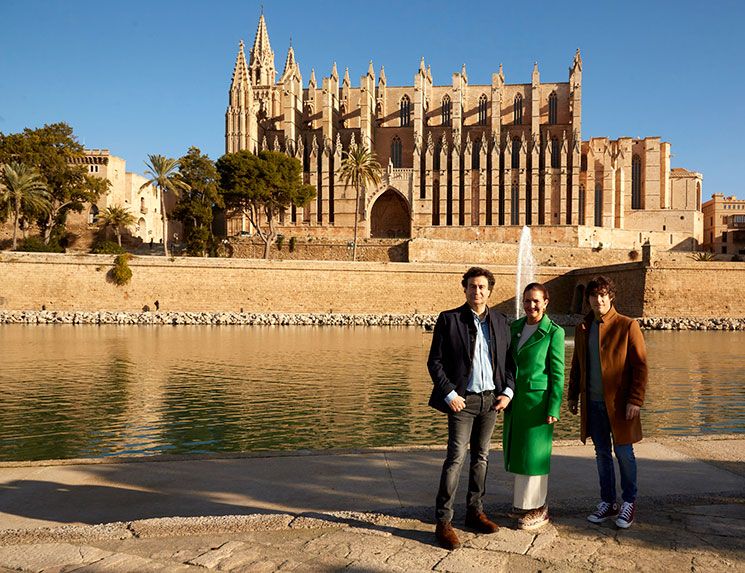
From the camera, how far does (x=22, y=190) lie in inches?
1511

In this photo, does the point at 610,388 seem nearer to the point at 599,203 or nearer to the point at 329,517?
the point at 329,517

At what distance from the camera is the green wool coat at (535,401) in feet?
14.1

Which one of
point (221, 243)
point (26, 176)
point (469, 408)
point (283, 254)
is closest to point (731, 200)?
point (283, 254)

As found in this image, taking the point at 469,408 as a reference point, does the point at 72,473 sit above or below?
below

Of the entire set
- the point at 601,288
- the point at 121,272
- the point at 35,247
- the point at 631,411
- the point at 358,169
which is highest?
the point at 358,169

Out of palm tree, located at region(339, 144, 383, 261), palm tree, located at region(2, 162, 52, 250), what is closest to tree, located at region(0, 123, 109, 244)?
palm tree, located at region(2, 162, 52, 250)

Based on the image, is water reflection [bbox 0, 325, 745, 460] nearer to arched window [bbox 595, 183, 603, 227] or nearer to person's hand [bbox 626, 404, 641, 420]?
person's hand [bbox 626, 404, 641, 420]

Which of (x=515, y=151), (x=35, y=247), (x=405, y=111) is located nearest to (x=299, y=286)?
(x=35, y=247)

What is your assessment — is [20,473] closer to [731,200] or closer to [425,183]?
[425,183]

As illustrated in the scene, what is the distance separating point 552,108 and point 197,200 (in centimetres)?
3129

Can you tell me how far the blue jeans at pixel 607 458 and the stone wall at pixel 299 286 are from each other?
106 ft

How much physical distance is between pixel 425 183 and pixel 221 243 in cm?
1719

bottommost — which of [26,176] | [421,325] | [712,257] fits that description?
[421,325]

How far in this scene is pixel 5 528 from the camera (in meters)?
4.03
